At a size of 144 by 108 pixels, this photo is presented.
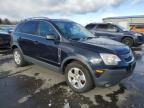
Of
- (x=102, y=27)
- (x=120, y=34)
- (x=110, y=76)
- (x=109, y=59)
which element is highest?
(x=102, y=27)

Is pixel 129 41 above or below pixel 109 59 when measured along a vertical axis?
below

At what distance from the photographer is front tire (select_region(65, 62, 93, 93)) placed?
3797 millimetres

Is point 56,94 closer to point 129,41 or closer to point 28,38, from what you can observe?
point 28,38

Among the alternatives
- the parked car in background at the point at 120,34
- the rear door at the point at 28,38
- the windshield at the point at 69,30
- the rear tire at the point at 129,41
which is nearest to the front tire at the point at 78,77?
the windshield at the point at 69,30

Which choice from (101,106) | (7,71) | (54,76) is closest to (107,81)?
(101,106)

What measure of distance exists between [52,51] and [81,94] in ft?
4.46

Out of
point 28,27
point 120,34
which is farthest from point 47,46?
point 120,34

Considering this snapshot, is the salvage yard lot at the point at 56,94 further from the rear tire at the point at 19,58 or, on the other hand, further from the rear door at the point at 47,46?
the rear tire at the point at 19,58

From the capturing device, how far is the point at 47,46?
14.9ft

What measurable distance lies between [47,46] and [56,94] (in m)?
1.34

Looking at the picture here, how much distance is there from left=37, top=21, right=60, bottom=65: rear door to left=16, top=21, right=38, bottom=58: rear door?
27 centimetres

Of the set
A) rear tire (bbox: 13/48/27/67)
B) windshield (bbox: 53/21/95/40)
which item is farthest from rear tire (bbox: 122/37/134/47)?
rear tire (bbox: 13/48/27/67)

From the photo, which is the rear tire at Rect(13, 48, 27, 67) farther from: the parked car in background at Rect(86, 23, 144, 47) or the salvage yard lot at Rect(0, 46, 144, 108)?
the parked car in background at Rect(86, 23, 144, 47)

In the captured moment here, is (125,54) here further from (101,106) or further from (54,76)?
(54,76)
